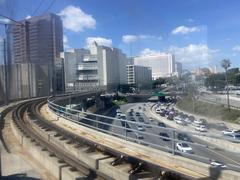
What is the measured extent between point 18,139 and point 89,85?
2911 inches

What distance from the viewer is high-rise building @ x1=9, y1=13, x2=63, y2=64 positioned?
50.3m

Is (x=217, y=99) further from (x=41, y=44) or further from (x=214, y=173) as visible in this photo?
(x=214, y=173)

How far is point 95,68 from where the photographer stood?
91875 millimetres

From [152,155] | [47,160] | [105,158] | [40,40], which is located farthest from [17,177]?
[40,40]

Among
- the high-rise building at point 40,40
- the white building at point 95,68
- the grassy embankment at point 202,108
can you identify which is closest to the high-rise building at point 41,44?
the high-rise building at point 40,40

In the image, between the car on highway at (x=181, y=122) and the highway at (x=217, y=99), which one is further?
the highway at (x=217, y=99)

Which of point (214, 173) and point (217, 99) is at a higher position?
point (214, 173)

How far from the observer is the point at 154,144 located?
8344mm

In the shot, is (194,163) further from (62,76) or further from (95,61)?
(95,61)

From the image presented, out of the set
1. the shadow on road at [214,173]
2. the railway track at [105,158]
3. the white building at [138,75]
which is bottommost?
the railway track at [105,158]

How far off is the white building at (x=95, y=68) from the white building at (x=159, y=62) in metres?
7.30

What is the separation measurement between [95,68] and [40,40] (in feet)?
114

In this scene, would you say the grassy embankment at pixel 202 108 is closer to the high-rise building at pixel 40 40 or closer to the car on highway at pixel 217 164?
the high-rise building at pixel 40 40

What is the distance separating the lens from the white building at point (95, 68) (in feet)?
286
